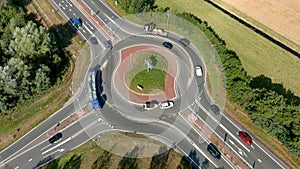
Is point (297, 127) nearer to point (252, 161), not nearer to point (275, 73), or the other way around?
point (252, 161)

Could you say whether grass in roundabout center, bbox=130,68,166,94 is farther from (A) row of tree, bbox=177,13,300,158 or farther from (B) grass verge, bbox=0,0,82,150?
(B) grass verge, bbox=0,0,82,150

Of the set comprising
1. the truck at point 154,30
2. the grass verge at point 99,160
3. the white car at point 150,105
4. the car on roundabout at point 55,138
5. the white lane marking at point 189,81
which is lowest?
the grass verge at point 99,160

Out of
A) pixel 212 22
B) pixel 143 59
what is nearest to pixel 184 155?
pixel 143 59

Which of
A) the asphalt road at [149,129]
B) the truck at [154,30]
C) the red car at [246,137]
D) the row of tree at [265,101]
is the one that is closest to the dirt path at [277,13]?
the row of tree at [265,101]

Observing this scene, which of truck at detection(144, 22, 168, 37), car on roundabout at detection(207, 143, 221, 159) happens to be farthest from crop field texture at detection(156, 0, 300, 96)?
car on roundabout at detection(207, 143, 221, 159)

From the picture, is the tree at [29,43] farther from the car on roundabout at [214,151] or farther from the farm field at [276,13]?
the farm field at [276,13]

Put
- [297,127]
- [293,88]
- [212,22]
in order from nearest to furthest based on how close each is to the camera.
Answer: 1. [297,127]
2. [293,88]
3. [212,22]
